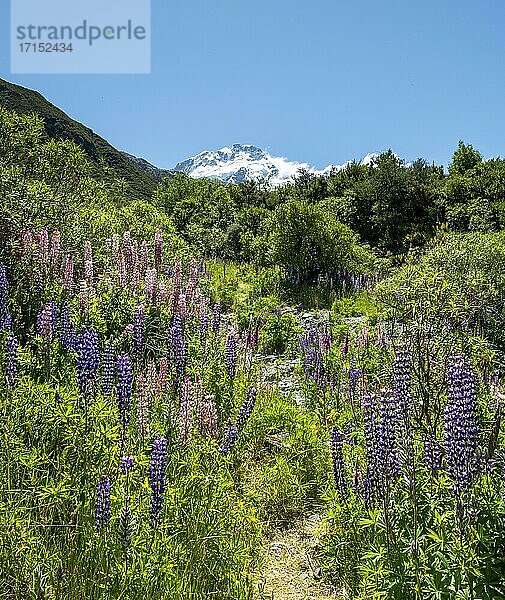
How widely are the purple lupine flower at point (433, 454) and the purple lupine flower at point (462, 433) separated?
30cm

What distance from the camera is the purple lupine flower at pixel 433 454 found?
98.7 inches

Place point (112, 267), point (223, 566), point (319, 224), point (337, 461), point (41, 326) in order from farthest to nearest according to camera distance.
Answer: point (319, 224)
point (112, 267)
point (41, 326)
point (337, 461)
point (223, 566)

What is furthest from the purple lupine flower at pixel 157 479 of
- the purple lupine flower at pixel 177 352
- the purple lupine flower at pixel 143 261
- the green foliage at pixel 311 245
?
the green foliage at pixel 311 245

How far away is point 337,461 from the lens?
9.95 ft

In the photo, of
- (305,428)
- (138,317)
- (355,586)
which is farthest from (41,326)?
(355,586)

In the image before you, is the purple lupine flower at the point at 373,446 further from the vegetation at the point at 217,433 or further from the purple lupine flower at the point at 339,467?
the purple lupine flower at the point at 339,467

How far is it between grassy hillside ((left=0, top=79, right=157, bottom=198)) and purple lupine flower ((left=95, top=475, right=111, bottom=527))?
168ft

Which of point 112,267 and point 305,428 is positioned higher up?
point 112,267

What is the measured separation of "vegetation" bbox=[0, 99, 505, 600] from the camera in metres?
2.27

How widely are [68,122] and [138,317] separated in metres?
64.4

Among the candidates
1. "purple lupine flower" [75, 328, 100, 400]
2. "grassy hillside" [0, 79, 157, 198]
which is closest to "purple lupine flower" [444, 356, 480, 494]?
"purple lupine flower" [75, 328, 100, 400]

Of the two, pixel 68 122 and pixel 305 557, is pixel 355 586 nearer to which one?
pixel 305 557

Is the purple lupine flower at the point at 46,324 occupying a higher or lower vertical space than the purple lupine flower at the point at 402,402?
higher

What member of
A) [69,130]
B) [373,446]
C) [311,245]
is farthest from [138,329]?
[69,130]
